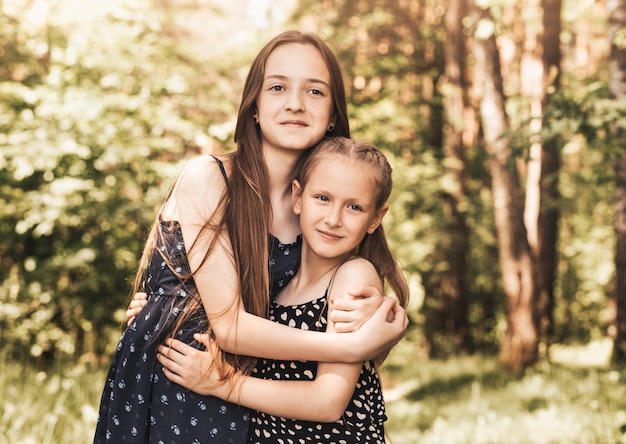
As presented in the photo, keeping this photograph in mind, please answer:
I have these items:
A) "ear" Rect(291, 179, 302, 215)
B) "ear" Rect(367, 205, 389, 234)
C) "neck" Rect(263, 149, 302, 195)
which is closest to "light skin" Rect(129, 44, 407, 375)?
"neck" Rect(263, 149, 302, 195)

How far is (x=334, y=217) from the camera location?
2148mm

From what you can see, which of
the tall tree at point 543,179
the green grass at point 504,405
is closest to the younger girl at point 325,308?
the green grass at point 504,405

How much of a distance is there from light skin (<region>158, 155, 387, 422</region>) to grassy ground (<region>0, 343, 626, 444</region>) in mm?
1890

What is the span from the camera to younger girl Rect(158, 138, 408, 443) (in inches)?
81.1

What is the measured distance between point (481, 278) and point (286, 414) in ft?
44.3

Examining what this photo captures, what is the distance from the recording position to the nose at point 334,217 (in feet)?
7.05

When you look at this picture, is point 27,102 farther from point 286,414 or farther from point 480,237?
point 480,237

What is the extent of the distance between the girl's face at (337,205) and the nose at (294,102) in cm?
20

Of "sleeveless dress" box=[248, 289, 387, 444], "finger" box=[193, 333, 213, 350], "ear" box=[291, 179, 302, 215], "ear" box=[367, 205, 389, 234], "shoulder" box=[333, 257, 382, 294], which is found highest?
"ear" box=[291, 179, 302, 215]

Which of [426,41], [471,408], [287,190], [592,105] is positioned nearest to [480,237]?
[426,41]

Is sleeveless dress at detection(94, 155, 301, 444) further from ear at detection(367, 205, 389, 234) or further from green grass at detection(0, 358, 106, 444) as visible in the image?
green grass at detection(0, 358, 106, 444)

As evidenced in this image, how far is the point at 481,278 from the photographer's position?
594 inches

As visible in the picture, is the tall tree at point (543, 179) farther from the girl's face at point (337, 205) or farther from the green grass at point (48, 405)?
the girl's face at point (337, 205)

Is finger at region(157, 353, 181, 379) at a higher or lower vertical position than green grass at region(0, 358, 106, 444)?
higher
